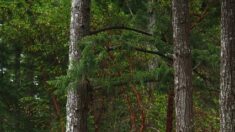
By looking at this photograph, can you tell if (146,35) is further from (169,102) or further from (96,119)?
(96,119)

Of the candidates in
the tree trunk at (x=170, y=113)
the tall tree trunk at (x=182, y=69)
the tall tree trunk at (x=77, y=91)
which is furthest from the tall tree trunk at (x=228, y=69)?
the tall tree trunk at (x=77, y=91)

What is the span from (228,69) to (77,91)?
3.14 m

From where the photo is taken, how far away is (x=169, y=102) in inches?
386

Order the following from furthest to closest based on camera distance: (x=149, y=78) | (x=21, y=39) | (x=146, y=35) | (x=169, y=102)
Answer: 1. (x=21, y=39)
2. (x=169, y=102)
3. (x=146, y=35)
4. (x=149, y=78)

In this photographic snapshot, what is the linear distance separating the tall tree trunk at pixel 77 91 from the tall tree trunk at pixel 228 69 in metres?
2.91

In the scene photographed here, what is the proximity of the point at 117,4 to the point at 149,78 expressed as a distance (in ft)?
12.3

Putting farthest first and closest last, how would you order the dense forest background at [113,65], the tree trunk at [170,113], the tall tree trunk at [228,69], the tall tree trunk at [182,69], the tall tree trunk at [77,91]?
the tree trunk at [170,113] → the tall tree trunk at [77,91] → the dense forest background at [113,65] → the tall tree trunk at [182,69] → the tall tree trunk at [228,69]

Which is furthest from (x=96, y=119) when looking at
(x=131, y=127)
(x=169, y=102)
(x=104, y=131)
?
(x=169, y=102)

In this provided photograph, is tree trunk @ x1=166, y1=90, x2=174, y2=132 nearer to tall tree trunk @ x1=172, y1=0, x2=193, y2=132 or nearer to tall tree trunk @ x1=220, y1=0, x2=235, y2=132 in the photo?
tall tree trunk @ x1=172, y1=0, x2=193, y2=132

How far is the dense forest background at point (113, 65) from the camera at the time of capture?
850cm

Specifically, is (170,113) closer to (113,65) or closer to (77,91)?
(113,65)

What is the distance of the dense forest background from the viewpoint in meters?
8.50

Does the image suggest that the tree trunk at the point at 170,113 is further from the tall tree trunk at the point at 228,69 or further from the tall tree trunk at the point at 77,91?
the tall tree trunk at the point at 228,69

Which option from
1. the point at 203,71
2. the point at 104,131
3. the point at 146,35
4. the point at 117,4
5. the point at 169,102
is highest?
the point at 117,4
